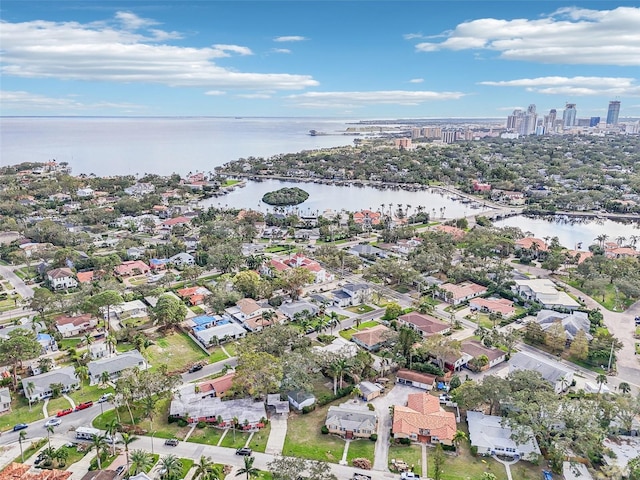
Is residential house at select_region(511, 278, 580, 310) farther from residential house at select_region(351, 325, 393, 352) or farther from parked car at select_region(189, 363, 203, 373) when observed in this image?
parked car at select_region(189, 363, 203, 373)

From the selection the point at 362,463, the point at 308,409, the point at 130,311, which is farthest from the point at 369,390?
the point at 130,311

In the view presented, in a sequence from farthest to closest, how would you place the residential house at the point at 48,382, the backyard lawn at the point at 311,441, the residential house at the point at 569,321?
the residential house at the point at 569,321
the residential house at the point at 48,382
the backyard lawn at the point at 311,441

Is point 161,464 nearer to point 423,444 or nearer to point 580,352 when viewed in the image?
point 423,444

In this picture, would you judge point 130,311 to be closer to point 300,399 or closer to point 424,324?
point 300,399

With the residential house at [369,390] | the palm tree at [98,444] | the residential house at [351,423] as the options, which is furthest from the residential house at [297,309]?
the palm tree at [98,444]

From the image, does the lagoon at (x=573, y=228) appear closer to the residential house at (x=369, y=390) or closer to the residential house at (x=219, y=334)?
the residential house at (x=369, y=390)

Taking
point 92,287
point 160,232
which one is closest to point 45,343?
point 92,287
